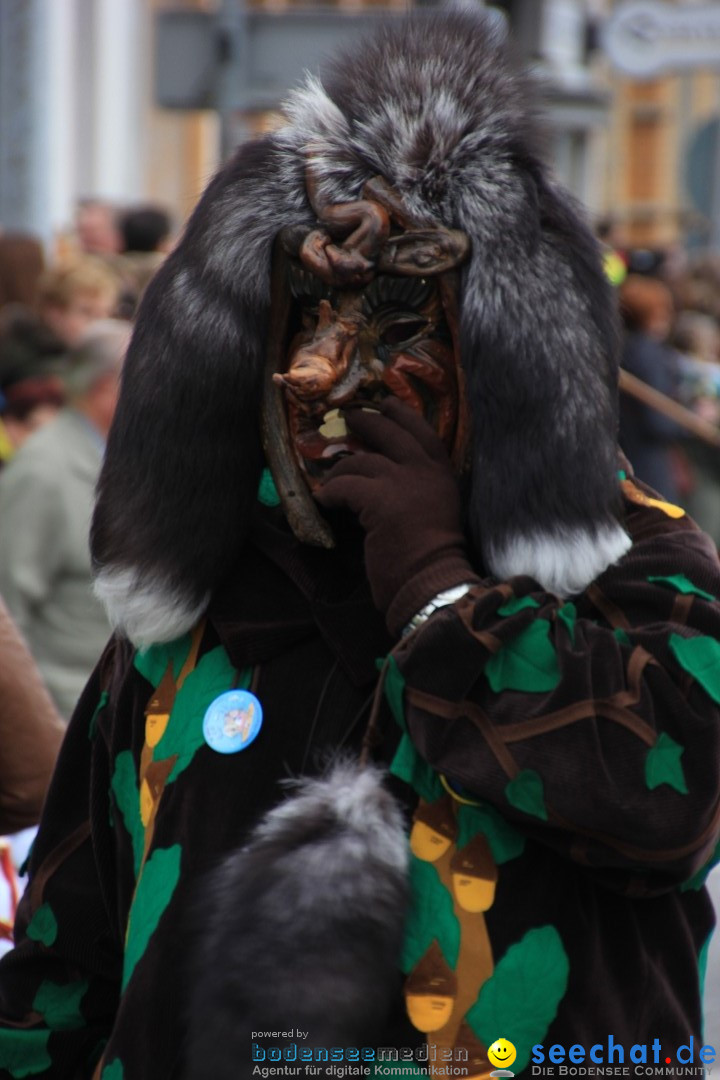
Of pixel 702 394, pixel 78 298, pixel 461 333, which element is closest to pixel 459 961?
pixel 461 333

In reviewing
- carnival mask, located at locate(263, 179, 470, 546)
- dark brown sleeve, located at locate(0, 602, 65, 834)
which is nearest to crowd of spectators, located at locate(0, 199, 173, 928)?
dark brown sleeve, located at locate(0, 602, 65, 834)

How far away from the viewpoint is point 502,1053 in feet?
5.36

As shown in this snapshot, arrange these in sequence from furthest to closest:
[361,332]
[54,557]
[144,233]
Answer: [144,233], [54,557], [361,332]

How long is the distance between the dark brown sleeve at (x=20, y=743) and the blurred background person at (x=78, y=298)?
3388mm

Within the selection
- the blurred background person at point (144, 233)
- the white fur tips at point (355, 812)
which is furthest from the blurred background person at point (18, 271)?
the white fur tips at point (355, 812)

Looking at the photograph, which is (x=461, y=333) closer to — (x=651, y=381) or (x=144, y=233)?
(x=651, y=381)

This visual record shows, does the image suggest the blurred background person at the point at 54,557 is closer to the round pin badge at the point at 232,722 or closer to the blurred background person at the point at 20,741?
the blurred background person at the point at 20,741

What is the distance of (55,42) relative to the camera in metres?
10.9

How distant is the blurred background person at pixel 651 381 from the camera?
6.93 metres

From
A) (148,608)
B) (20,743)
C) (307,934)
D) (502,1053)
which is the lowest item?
(20,743)

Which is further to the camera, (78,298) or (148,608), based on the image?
(78,298)

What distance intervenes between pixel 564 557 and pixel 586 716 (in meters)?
0.17

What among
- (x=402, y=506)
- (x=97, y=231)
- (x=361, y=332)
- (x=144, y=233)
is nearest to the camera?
(x=402, y=506)

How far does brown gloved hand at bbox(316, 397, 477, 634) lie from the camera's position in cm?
165
